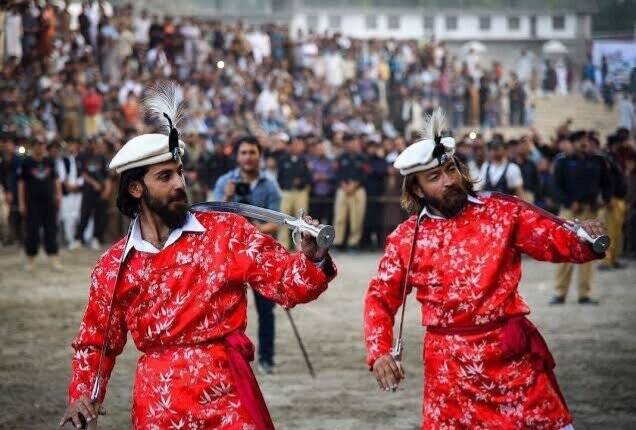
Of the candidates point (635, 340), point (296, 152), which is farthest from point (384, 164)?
point (635, 340)

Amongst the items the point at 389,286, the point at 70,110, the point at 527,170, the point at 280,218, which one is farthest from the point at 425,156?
the point at 70,110

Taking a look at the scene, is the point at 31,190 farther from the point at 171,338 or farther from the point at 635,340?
the point at 171,338

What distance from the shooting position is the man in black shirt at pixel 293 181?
18.5m

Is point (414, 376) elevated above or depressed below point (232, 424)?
below

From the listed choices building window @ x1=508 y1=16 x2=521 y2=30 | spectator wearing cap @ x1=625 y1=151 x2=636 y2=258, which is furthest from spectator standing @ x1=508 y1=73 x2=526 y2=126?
building window @ x1=508 y1=16 x2=521 y2=30

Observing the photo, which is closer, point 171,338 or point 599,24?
point 171,338

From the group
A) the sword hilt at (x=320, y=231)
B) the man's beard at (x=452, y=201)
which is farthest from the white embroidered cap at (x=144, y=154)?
the man's beard at (x=452, y=201)

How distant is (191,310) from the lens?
4.41m

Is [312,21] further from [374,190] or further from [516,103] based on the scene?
[374,190]

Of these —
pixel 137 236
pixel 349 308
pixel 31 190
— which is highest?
pixel 137 236

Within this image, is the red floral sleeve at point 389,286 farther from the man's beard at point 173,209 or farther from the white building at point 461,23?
the white building at point 461,23

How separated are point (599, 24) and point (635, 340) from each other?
54.8m

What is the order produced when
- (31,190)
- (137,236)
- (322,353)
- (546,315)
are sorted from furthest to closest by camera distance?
(31,190)
(546,315)
(322,353)
(137,236)

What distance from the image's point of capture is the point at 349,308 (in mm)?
13148
